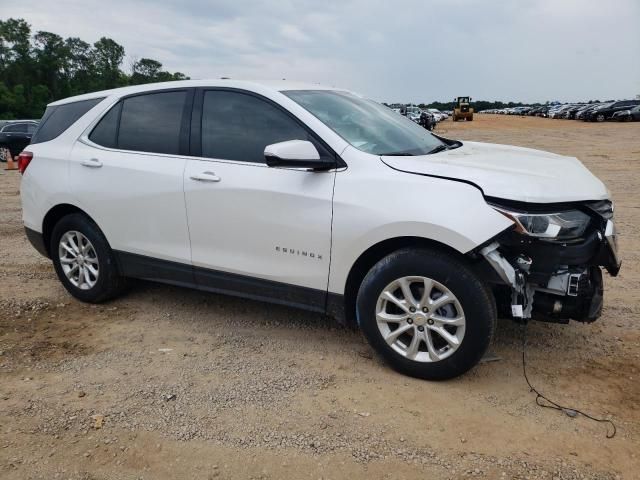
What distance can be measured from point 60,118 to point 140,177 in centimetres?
128

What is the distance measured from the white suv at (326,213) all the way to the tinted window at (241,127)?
0.01 meters

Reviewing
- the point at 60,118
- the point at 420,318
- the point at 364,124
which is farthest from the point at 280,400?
the point at 60,118

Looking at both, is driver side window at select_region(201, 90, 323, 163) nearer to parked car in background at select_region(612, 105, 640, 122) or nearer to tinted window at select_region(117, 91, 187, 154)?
tinted window at select_region(117, 91, 187, 154)

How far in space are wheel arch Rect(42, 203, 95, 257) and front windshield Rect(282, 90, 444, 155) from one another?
2134 millimetres

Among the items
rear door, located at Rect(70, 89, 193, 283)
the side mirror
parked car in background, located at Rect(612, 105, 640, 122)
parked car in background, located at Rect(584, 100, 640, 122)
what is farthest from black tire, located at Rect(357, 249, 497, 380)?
parked car in background, located at Rect(584, 100, 640, 122)

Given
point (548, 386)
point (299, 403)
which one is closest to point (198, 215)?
point (299, 403)

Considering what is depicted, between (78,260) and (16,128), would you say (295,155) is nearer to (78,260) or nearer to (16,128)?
(78,260)

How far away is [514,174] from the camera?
3.09 metres

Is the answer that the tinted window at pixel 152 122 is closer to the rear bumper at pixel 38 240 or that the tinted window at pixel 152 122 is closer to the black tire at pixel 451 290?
the rear bumper at pixel 38 240

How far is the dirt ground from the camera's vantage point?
2572mm

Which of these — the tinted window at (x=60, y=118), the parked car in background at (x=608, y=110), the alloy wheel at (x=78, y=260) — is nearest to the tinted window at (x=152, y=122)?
the tinted window at (x=60, y=118)

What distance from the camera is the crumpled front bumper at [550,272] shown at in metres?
2.96

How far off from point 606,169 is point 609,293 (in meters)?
9.50

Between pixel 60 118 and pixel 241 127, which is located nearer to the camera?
pixel 241 127
